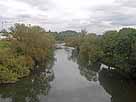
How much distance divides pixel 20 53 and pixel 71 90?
14115 mm

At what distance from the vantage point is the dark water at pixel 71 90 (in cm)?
2919

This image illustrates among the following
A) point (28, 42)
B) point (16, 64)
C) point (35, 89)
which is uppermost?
point (28, 42)

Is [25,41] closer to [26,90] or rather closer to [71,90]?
[26,90]

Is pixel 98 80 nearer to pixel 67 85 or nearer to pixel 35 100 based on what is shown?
pixel 67 85

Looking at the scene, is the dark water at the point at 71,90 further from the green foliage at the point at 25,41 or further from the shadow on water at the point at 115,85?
the green foliage at the point at 25,41

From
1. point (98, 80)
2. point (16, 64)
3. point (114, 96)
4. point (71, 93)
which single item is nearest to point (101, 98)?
point (114, 96)

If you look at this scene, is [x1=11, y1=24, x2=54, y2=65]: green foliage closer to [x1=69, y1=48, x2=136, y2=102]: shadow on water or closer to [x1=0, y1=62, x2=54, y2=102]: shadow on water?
[x1=0, y1=62, x2=54, y2=102]: shadow on water

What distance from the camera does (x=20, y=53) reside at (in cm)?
4325

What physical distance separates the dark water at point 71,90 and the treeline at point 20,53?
5.33 ft

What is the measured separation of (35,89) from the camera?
33.7 m

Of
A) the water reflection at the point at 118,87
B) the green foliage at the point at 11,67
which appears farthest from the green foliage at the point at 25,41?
the water reflection at the point at 118,87

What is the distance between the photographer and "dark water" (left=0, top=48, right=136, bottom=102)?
29.2 meters

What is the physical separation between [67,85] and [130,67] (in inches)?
359

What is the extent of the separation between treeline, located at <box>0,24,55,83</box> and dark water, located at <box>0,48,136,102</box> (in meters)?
1.62
